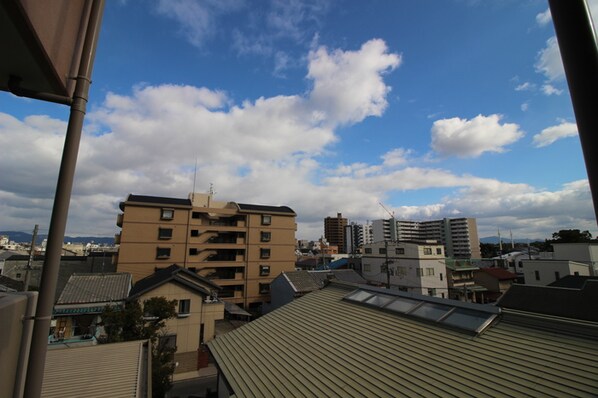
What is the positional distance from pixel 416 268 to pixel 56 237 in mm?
48666

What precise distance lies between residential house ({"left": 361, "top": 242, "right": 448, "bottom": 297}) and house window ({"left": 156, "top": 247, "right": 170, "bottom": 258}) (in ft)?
103

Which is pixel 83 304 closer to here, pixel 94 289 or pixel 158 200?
pixel 94 289

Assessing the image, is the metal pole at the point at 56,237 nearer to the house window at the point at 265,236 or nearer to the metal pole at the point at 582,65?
the metal pole at the point at 582,65

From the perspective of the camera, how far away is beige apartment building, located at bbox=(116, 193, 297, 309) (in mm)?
36656

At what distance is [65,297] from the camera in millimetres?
22812

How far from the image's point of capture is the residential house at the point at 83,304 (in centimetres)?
2214

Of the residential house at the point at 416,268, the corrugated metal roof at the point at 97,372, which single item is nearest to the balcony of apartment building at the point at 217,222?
the residential house at the point at 416,268

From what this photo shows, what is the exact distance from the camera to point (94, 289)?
24.5 m

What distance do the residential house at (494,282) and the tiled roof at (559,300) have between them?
24781mm

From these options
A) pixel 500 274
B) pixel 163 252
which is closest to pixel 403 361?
pixel 163 252

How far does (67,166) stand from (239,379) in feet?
27.9

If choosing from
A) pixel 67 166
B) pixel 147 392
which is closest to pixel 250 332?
pixel 147 392

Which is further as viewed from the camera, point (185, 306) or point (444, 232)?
point (444, 232)

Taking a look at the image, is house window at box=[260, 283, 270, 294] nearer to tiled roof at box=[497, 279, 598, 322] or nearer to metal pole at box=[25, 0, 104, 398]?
tiled roof at box=[497, 279, 598, 322]
